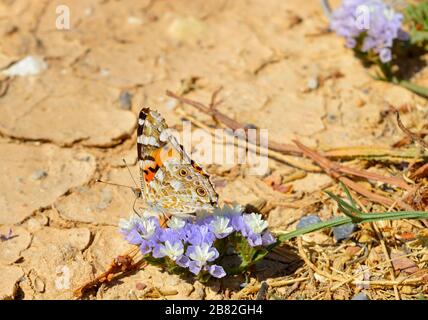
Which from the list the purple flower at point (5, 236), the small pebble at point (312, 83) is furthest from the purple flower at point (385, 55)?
the purple flower at point (5, 236)

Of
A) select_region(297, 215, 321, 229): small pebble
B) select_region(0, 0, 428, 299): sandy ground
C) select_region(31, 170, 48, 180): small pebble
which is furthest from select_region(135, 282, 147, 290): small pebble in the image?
select_region(31, 170, 48, 180): small pebble

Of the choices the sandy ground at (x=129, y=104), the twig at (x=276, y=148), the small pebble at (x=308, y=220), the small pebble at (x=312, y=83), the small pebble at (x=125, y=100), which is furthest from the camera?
the small pebble at (x=312, y=83)

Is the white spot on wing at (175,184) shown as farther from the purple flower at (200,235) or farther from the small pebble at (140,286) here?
the small pebble at (140,286)

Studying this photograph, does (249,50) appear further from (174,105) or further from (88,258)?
(88,258)

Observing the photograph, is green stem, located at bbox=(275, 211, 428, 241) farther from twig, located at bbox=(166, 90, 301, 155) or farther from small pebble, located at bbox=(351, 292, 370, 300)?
twig, located at bbox=(166, 90, 301, 155)

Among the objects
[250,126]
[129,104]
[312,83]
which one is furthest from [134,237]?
[312,83]

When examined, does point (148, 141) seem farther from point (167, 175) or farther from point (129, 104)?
point (129, 104)

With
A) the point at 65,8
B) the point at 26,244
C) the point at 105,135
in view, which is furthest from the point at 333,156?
Result: the point at 65,8
